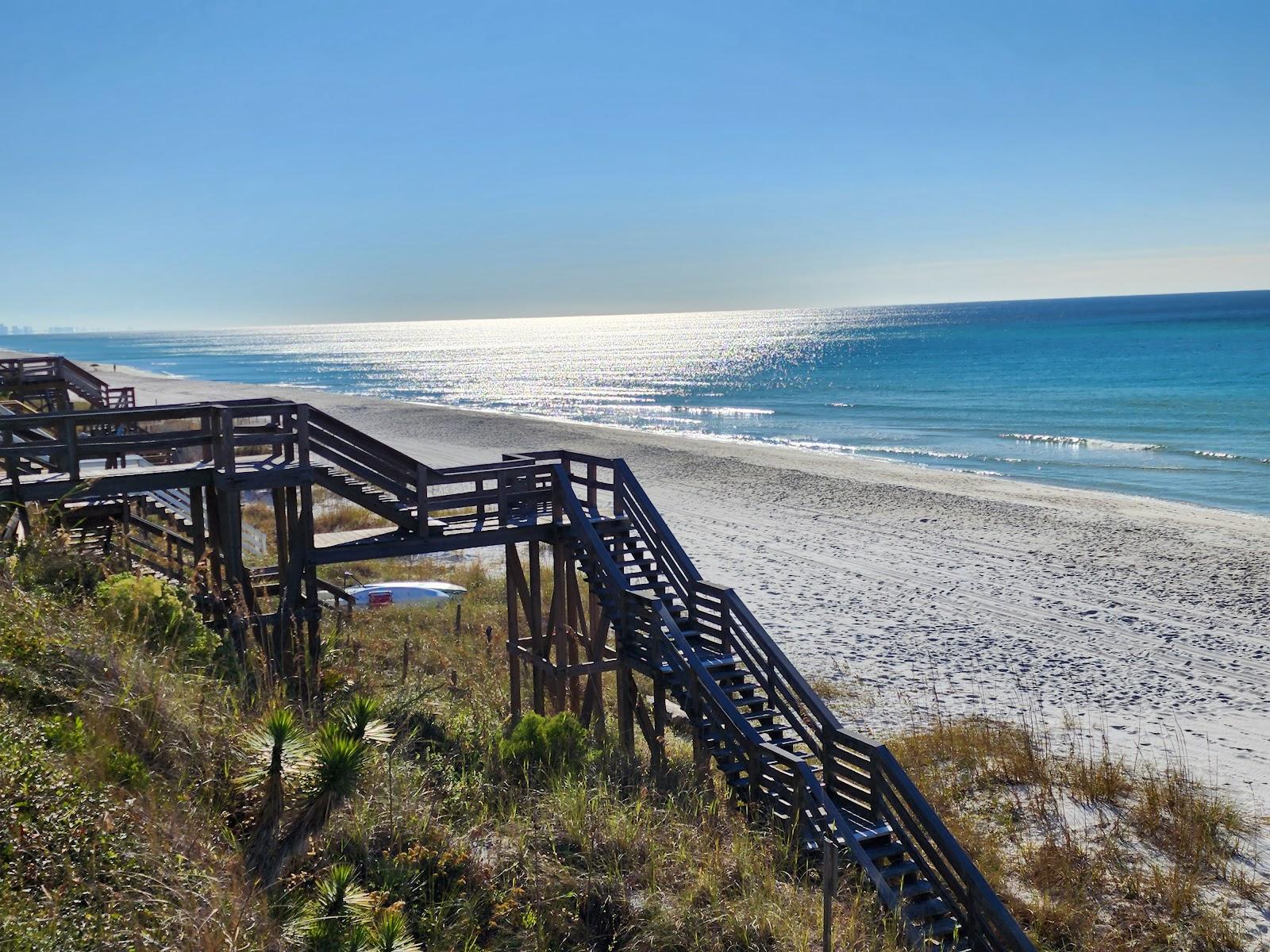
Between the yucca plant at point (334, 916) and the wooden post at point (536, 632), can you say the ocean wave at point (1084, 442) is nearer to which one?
the wooden post at point (536, 632)

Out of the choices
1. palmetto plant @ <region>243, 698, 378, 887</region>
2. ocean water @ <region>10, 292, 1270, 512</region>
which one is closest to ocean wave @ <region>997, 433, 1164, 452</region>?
ocean water @ <region>10, 292, 1270, 512</region>

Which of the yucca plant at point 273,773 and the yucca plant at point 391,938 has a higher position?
the yucca plant at point 273,773

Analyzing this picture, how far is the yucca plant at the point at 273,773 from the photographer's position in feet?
16.2

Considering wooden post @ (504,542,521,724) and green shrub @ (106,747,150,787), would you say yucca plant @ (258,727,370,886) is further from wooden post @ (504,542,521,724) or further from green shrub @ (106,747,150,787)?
wooden post @ (504,542,521,724)

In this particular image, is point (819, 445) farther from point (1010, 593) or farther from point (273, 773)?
point (273, 773)

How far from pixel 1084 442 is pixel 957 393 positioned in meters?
26.7

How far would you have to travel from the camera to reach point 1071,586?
2259cm

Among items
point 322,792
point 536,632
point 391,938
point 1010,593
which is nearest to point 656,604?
point 536,632

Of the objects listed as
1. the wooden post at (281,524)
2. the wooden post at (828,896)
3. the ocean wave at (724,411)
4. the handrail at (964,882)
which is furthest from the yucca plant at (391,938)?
the ocean wave at (724,411)

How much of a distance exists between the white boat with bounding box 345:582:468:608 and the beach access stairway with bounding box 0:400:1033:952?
14.4ft

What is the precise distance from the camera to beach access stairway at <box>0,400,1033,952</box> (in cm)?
828

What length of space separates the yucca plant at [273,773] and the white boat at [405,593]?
13.2 m

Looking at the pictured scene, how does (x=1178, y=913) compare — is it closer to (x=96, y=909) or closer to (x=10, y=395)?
(x=96, y=909)

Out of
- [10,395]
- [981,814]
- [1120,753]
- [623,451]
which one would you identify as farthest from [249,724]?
[623,451]
